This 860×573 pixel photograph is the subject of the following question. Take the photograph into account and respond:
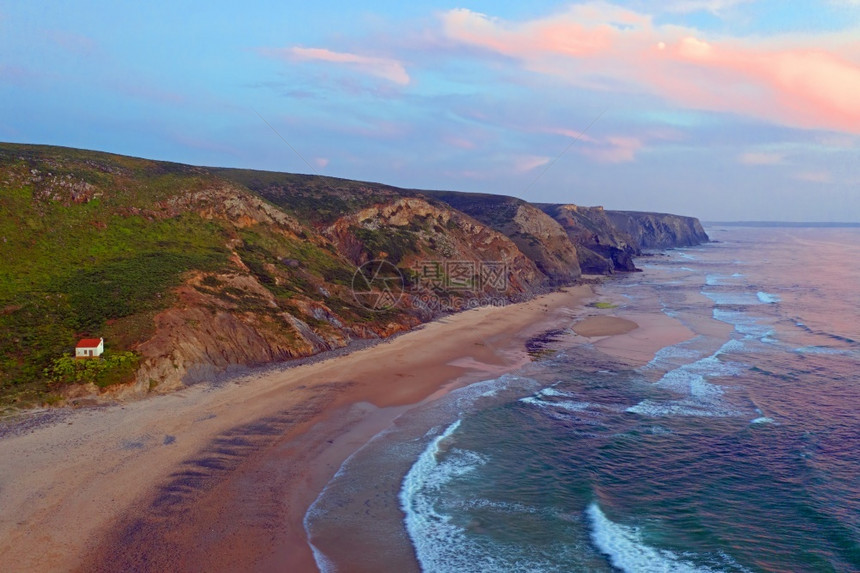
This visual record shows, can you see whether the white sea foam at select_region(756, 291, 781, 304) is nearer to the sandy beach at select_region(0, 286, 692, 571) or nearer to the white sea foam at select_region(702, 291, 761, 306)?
the white sea foam at select_region(702, 291, 761, 306)

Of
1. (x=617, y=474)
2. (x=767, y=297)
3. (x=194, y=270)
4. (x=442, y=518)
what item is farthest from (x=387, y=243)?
(x=767, y=297)

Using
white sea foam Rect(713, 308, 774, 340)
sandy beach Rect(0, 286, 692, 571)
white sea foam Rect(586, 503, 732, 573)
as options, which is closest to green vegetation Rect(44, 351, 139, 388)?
sandy beach Rect(0, 286, 692, 571)

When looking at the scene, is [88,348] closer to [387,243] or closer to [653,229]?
[387,243]

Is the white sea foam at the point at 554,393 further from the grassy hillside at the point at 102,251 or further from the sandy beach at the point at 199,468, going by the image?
the grassy hillside at the point at 102,251

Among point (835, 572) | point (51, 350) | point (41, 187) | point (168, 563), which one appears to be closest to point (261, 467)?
point (168, 563)

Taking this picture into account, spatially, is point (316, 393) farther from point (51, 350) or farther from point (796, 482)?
point (796, 482)
